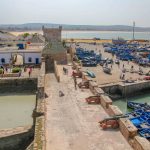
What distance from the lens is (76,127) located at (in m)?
17.2

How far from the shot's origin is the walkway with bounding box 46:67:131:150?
15.0 m

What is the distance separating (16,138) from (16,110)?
352 inches

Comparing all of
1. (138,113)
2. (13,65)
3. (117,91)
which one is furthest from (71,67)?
(138,113)

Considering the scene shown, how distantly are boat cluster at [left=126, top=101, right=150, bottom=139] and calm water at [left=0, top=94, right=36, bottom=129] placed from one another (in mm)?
8266

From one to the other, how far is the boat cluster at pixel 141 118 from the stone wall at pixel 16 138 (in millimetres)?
7306

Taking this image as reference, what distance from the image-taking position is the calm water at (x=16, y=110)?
80.3ft

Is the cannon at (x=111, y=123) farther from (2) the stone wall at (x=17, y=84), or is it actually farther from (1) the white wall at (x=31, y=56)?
(1) the white wall at (x=31, y=56)

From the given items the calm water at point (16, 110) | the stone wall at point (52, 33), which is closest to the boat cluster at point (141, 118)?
the calm water at point (16, 110)

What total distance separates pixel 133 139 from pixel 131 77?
24.7m

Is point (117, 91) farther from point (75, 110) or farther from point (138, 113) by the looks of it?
point (75, 110)

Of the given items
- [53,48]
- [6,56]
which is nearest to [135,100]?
[53,48]

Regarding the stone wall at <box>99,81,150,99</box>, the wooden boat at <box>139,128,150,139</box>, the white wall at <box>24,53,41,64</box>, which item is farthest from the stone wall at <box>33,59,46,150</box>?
the white wall at <box>24,53,41,64</box>

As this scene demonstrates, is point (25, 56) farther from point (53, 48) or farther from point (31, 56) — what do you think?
point (53, 48)

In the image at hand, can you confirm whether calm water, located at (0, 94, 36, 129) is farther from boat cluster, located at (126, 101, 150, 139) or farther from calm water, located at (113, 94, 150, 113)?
calm water, located at (113, 94, 150, 113)
